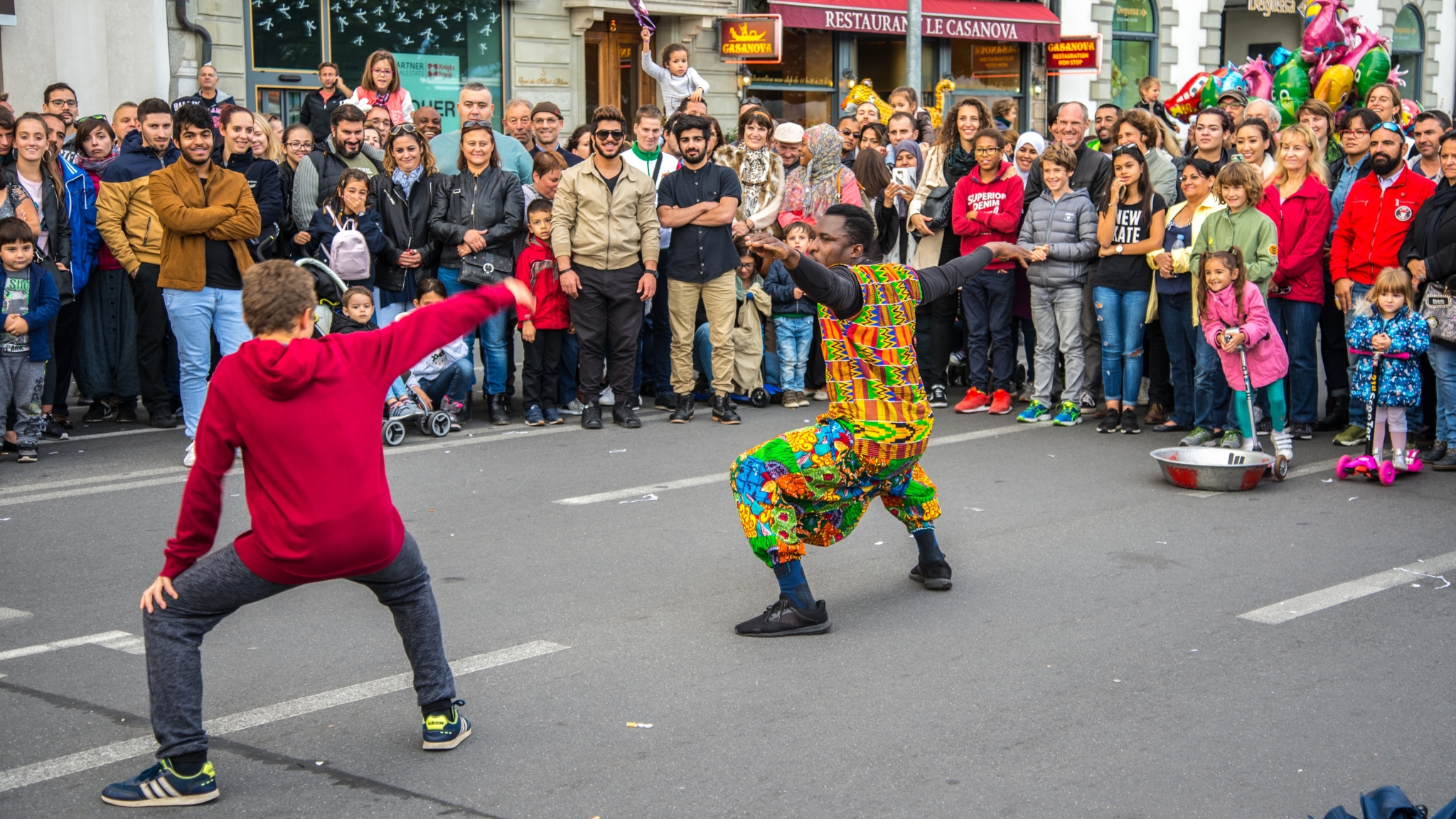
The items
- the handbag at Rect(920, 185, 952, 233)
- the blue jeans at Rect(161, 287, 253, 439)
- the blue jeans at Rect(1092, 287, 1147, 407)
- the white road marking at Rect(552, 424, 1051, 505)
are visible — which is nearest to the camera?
the white road marking at Rect(552, 424, 1051, 505)

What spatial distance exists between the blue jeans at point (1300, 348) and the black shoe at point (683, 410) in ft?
13.1

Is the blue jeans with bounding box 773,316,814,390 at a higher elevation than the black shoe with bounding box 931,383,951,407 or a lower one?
higher

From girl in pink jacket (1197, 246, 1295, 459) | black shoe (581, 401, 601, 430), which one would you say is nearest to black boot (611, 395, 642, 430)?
black shoe (581, 401, 601, 430)

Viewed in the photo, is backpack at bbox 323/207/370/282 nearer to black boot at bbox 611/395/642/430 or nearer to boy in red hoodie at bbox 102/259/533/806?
black boot at bbox 611/395/642/430

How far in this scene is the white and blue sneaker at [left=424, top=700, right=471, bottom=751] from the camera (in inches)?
179

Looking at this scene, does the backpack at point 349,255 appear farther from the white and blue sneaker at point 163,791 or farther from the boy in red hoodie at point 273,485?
the white and blue sneaker at point 163,791

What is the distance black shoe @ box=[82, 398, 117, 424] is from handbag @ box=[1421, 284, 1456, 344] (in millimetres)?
8695

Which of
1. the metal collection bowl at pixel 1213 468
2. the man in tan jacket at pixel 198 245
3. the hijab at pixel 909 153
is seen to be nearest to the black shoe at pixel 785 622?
the metal collection bowl at pixel 1213 468

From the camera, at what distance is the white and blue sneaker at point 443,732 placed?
14.9 feet

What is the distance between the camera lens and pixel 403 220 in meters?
10.7

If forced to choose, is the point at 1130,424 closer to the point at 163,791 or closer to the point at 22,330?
the point at 22,330

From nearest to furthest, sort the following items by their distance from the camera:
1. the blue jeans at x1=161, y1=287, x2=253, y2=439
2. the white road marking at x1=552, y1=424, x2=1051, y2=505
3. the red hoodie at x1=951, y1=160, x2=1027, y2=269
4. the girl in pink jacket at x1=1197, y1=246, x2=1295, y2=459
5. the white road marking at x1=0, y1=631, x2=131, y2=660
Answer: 1. the white road marking at x1=0, y1=631, x2=131, y2=660
2. the white road marking at x1=552, y1=424, x2=1051, y2=505
3. the girl in pink jacket at x1=1197, y1=246, x2=1295, y2=459
4. the blue jeans at x1=161, y1=287, x2=253, y2=439
5. the red hoodie at x1=951, y1=160, x2=1027, y2=269

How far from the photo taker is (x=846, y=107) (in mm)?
18312

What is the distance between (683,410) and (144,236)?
3.92 m
